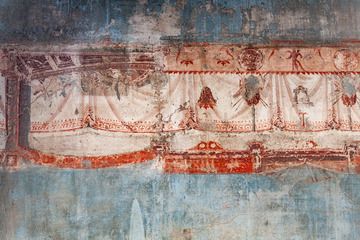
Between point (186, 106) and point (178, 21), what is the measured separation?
85 centimetres

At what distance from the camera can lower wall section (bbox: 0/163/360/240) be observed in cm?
549

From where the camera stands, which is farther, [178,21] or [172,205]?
[178,21]

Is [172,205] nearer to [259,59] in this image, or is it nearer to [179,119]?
[179,119]

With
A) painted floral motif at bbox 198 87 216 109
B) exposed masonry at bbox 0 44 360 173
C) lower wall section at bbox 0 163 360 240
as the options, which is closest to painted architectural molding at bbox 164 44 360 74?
exposed masonry at bbox 0 44 360 173

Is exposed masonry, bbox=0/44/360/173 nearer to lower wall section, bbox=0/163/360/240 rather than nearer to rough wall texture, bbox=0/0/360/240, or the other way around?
rough wall texture, bbox=0/0/360/240

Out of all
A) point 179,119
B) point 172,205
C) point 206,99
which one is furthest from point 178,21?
point 172,205

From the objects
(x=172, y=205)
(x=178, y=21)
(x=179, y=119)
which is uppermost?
(x=178, y=21)

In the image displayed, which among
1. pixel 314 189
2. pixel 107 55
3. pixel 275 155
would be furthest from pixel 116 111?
pixel 314 189

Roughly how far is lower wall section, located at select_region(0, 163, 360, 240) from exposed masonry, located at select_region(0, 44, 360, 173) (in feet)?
0.43

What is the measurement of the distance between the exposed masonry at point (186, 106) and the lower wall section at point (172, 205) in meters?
0.13

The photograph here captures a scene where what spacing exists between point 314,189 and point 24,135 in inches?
107

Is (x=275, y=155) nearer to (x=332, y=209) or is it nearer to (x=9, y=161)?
(x=332, y=209)

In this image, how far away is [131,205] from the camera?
5.55 m

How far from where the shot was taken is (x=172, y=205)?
5570 mm
